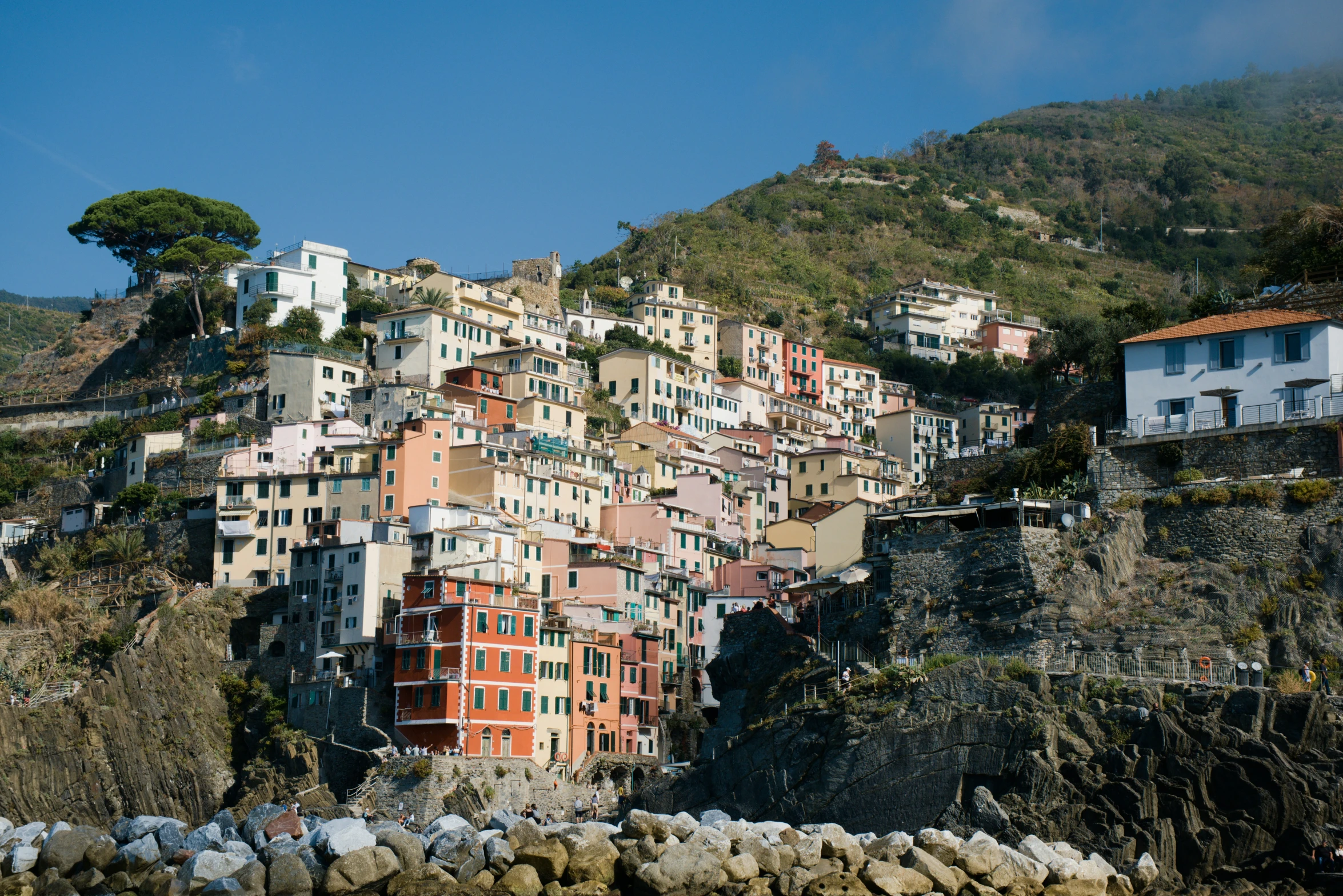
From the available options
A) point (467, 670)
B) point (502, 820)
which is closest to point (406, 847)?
point (502, 820)

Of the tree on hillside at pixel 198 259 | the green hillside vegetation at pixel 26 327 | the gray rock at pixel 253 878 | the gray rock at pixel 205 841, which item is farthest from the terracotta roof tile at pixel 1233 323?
the green hillside vegetation at pixel 26 327

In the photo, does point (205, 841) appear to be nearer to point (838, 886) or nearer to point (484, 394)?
point (838, 886)

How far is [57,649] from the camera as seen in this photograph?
72562 millimetres

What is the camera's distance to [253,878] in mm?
40906

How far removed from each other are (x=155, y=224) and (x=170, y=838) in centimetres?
7121

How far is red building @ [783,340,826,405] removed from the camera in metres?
116

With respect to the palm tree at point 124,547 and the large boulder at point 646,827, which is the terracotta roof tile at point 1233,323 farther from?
the palm tree at point 124,547

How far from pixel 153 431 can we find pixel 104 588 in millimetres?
14158

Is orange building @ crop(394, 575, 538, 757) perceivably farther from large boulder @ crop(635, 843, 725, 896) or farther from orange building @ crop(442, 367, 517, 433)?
orange building @ crop(442, 367, 517, 433)

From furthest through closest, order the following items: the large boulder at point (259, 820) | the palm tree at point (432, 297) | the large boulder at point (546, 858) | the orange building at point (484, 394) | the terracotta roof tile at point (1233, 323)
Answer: the palm tree at point (432, 297), the orange building at point (484, 394), the terracotta roof tile at point (1233, 323), the large boulder at point (259, 820), the large boulder at point (546, 858)

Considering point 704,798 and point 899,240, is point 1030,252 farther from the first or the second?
point 704,798

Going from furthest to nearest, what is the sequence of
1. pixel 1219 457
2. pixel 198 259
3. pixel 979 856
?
pixel 198 259, pixel 1219 457, pixel 979 856

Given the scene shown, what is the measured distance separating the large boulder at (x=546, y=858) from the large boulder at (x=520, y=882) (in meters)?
0.28

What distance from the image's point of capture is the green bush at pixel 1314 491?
152ft
